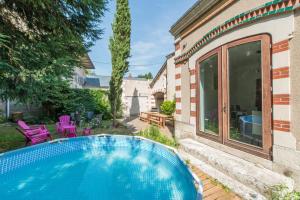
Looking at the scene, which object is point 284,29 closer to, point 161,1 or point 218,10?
point 218,10

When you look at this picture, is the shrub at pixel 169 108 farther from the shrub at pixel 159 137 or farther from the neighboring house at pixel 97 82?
the neighboring house at pixel 97 82

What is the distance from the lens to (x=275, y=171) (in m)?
3.32

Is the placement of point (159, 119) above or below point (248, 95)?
below

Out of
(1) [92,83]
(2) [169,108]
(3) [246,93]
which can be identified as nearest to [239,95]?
→ (3) [246,93]

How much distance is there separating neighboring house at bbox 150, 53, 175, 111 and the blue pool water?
8.51 metres

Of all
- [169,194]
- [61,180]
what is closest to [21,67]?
[61,180]

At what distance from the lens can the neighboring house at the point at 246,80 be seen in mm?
3188

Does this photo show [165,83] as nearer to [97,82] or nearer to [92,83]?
[92,83]

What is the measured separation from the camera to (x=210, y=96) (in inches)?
211

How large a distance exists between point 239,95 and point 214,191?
102 inches

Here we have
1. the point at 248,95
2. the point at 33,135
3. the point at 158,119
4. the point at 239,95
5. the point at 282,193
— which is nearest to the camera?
the point at 282,193

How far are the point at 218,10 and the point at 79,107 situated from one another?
12.0 meters

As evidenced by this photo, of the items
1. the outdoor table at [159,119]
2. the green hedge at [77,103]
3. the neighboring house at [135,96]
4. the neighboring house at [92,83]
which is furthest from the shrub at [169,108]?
the neighboring house at [92,83]

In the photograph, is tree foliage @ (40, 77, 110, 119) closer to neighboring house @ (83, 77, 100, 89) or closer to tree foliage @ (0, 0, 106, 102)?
tree foliage @ (0, 0, 106, 102)
